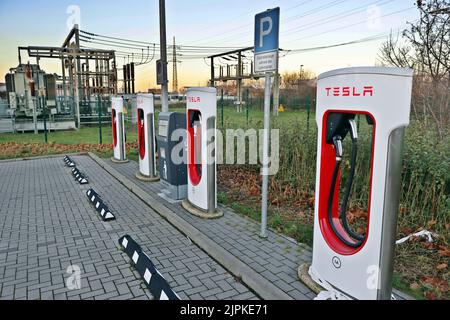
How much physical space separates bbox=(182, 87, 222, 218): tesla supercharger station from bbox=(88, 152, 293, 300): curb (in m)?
0.41

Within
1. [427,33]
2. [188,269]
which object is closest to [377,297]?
[188,269]

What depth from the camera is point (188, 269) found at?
370 cm

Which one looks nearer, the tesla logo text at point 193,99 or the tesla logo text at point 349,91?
the tesla logo text at point 349,91

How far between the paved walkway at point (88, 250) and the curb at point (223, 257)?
0.07m

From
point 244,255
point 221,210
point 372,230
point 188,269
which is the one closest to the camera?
point 372,230

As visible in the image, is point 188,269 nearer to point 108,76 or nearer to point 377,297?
point 377,297

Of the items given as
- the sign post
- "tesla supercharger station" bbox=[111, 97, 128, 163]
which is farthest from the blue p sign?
"tesla supercharger station" bbox=[111, 97, 128, 163]

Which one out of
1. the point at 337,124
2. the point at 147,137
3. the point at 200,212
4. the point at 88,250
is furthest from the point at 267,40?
the point at 147,137

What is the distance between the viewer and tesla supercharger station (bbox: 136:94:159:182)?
23.4 ft

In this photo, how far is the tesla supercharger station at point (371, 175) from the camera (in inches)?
97.6

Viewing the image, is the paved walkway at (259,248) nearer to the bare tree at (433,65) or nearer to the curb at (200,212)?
the curb at (200,212)

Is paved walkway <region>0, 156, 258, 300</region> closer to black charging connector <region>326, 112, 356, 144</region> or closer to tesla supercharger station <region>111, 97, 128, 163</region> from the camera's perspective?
black charging connector <region>326, 112, 356, 144</region>

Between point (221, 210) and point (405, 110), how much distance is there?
11.6ft

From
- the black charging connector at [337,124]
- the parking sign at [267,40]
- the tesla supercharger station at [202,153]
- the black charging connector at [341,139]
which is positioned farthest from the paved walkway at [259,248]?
the parking sign at [267,40]
